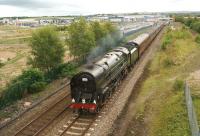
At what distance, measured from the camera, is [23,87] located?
1182 inches

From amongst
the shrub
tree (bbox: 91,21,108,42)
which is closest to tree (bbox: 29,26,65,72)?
the shrub

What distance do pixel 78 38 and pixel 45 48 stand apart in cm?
1070

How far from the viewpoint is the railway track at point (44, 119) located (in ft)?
68.8

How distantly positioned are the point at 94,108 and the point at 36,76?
1222 centimetres

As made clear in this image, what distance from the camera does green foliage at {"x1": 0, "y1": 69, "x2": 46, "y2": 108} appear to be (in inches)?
1091

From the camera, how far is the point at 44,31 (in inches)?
1476

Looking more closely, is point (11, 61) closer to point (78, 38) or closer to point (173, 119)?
point (78, 38)

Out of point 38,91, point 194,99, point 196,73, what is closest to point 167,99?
point 194,99

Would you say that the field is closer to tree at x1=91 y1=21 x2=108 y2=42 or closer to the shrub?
tree at x1=91 y1=21 x2=108 y2=42

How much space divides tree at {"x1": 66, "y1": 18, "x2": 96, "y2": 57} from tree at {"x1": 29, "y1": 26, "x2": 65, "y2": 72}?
26.7 feet

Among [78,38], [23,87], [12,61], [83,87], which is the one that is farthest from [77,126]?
[12,61]

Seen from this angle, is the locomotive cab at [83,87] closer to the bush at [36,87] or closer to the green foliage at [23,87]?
the green foliage at [23,87]

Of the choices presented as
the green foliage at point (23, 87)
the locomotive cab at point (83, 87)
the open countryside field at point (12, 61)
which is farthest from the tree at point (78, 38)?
the locomotive cab at point (83, 87)

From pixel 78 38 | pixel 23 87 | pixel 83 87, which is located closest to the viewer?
pixel 83 87
